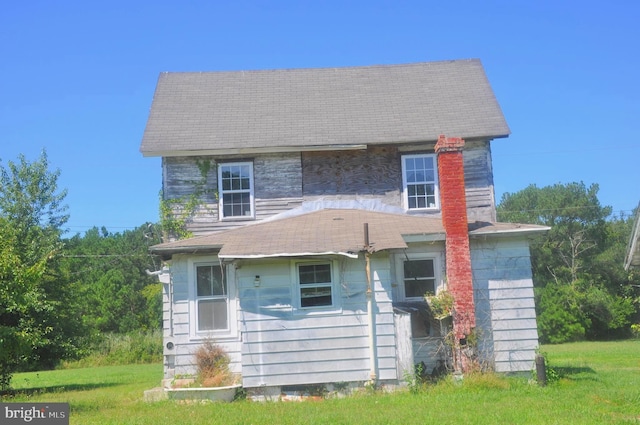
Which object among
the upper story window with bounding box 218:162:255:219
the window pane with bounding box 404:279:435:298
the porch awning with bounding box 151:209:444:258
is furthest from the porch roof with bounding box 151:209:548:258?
the upper story window with bounding box 218:162:255:219

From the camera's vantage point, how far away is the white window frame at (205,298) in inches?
622

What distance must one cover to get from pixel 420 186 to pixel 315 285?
5.23 metres

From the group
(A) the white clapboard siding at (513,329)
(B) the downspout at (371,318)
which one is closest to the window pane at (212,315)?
(B) the downspout at (371,318)

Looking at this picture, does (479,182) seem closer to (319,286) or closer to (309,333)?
(319,286)

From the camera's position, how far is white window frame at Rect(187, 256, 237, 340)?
1580 centimetres

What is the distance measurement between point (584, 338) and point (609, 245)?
33.8 feet

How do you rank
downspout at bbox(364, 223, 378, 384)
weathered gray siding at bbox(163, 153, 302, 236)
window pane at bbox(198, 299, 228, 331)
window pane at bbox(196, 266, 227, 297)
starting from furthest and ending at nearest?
weathered gray siding at bbox(163, 153, 302, 236) → window pane at bbox(196, 266, 227, 297) → window pane at bbox(198, 299, 228, 331) → downspout at bbox(364, 223, 378, 384)

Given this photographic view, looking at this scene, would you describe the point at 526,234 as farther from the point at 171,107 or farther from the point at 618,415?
the point at 171,107

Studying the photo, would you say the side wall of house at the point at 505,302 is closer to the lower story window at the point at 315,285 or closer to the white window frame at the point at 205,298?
the lower story window at the point at 315,285

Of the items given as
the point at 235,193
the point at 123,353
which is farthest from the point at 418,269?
the point at 123,353

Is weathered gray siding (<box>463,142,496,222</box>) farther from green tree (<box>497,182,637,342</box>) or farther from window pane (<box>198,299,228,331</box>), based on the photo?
green tree (<box>497,182,637,342</box>)

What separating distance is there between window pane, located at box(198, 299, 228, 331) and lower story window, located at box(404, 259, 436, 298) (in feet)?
13.4

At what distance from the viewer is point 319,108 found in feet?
66.9

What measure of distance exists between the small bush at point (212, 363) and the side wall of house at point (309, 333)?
0.81 meters
